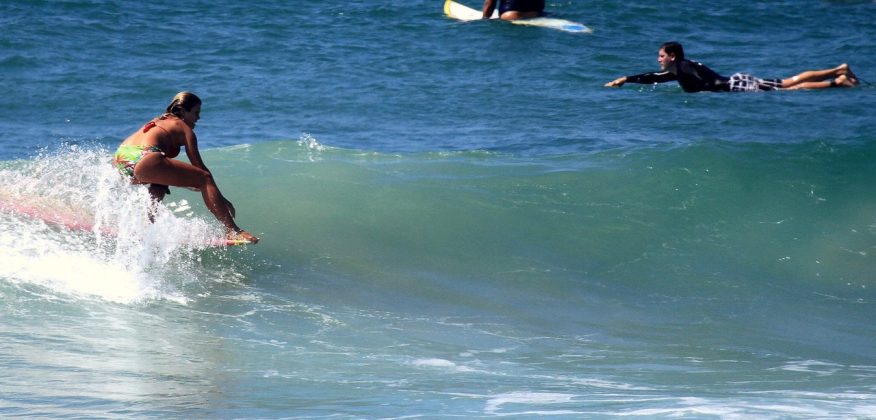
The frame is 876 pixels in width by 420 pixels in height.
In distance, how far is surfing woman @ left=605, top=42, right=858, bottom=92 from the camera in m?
14.0

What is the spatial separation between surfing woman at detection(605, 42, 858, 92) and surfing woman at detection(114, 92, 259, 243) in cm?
719

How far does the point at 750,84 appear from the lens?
14.5 metres

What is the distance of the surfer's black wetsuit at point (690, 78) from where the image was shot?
14.0 metres

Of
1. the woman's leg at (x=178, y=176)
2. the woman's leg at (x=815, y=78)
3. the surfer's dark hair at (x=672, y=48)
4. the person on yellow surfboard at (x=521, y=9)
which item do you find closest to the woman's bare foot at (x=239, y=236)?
the woman's leg at (x=178, y=176)

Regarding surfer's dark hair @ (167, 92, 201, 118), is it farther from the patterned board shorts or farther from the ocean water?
the patterned board shorts

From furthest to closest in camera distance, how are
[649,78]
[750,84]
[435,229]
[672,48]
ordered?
1. [750,84]
2. [649,78]
3. [672,48]
4. [435,229]

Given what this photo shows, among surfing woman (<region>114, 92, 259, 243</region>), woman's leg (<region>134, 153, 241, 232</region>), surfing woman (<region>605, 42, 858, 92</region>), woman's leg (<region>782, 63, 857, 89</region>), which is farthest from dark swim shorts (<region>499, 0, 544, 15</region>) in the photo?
woman's leg (<region>134, 153, 241, 232</region>)

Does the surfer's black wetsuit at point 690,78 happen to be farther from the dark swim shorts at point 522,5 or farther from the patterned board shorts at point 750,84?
the dark swim shorts at point 522,5

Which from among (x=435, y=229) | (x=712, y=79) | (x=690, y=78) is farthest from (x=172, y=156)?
(x=712, y=79)

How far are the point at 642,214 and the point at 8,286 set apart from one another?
5.47 meters

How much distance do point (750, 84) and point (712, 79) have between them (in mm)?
512

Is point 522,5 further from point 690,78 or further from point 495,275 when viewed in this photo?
point 495,275

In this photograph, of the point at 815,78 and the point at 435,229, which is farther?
the point at 815,78

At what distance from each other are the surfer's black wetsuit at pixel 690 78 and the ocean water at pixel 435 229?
0.72 ft
